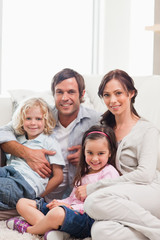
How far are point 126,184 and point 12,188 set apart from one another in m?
0.51

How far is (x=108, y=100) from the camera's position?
1.83m

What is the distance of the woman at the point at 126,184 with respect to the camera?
1476mm

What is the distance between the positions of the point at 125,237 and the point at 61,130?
2.57ft

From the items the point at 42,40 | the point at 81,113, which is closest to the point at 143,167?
the point at 81,113

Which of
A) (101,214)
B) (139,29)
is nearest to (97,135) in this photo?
(101,214)

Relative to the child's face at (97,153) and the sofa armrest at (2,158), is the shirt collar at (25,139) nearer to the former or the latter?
the sofa armrest at (2,158)

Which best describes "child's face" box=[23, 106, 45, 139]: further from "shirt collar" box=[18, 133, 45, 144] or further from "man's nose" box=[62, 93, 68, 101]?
"man's nose" box=[62, 93, 68, 101]

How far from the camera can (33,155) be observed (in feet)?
6.38

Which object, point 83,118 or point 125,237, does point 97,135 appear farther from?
point 125,237

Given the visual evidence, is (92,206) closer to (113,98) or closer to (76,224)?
(76,224)

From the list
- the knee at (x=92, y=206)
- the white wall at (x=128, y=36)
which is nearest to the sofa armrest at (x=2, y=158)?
the knee at (x=92, y=206)

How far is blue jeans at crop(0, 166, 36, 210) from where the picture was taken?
175 centimetres

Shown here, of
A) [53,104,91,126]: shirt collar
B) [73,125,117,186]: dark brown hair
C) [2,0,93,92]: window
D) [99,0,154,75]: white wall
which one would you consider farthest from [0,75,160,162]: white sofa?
[99,0,154,75]: white wall

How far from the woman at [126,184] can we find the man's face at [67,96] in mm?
183
